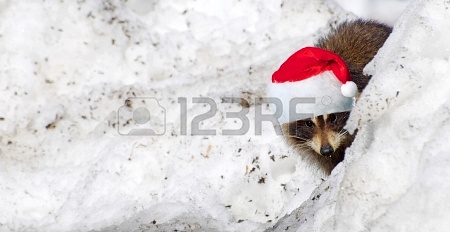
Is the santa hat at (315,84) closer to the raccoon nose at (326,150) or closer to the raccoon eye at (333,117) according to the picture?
the raccoon eye at (333,117)

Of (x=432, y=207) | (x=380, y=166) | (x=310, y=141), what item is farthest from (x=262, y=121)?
(x=432, y=207)

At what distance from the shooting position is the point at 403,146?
2572mm

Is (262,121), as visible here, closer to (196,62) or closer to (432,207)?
(196,62)

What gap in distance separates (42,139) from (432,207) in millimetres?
2820

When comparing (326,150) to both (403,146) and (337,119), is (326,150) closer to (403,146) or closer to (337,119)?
(337,119)

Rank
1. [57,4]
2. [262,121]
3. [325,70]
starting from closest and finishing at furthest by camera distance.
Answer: [325,70]
[262,121]
[57,4]

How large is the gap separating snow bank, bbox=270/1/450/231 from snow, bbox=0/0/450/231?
0.01 metres

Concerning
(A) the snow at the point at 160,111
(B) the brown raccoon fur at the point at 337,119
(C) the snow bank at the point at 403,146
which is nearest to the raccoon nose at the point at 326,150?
(B) the brown raccoon fur at the point at 337,119

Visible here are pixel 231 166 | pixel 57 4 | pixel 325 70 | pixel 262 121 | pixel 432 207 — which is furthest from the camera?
pixel 57 4

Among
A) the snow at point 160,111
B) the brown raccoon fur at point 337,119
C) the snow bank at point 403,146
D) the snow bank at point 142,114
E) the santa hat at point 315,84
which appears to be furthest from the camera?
the brown raccoon fur at point 337,119

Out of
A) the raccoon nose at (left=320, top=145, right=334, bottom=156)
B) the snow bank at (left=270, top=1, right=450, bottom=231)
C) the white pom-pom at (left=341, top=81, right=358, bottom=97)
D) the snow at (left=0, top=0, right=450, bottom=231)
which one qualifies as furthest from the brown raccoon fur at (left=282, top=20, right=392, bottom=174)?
the snow bank at (left=270, top=1, right=450, bottom=231)

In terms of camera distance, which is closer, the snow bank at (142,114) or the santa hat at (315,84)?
the santa hat at (315,84)

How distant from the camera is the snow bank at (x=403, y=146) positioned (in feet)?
7.85

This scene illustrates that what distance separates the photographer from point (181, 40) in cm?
486
